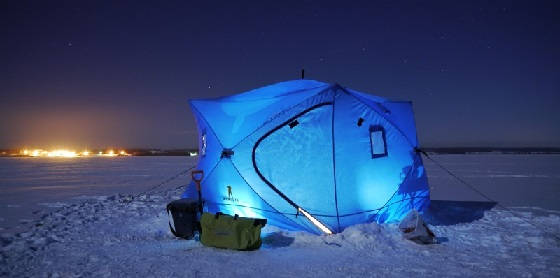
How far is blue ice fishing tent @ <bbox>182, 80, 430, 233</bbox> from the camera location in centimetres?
744

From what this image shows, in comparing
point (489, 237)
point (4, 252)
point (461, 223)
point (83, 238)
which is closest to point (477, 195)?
point (461, 223)

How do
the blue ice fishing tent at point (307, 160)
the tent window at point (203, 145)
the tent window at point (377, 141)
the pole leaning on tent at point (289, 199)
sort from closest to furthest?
the pole leaning on tent at point (289, 199) < the blue ice fishing tent at point (307, 160) < the tent window at point (377, 141) < the tent window at point (203, 145)

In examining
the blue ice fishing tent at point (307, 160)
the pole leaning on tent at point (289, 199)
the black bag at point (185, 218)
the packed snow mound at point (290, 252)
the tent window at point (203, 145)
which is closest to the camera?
the packed snow mound at point (290, 252)

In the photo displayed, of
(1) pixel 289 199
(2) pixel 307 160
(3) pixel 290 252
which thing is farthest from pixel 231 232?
(2) pixel 307 160

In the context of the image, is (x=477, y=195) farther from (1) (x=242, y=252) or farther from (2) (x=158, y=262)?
(2) (x=158, y=262)

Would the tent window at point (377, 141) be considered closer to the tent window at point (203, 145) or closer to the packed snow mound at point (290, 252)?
the packed snow mound at point (290, 252)

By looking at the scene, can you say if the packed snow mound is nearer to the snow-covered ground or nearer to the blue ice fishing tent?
the snow-covered ground

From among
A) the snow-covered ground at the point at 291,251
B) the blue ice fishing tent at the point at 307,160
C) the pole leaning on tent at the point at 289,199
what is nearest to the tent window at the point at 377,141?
the blue ice fishing tent at the point at 307,160

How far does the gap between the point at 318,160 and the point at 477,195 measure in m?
7.90

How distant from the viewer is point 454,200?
11727mm

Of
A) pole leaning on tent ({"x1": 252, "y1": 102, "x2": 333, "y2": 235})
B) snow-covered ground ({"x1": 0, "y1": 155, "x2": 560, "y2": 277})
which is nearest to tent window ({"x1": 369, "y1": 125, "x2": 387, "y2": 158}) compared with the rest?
pole leaning on tent ({"x1": 252, "y1": 102, "x2": 333, "y2": 235})

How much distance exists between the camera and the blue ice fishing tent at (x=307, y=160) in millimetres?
7438

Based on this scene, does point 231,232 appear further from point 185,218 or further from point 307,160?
point 307,160

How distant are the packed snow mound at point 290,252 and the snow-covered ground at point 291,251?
0.6 inches
